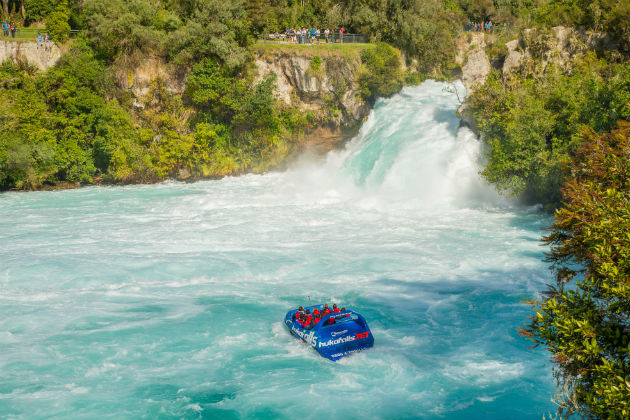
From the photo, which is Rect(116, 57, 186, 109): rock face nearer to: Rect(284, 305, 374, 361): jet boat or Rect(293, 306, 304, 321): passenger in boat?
Rect(293, 306, 304, 321): passenger in boat

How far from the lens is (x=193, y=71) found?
39.4m

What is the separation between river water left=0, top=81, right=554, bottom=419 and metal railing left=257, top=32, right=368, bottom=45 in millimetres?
12818

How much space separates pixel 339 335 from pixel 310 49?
29870mm

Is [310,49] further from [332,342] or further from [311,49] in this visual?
[332,342]

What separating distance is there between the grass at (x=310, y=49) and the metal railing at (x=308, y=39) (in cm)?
91

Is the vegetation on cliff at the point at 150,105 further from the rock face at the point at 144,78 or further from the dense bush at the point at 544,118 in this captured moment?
the dense bush at the point at 544,118

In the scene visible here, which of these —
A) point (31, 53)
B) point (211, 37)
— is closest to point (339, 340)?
point (211, 37)

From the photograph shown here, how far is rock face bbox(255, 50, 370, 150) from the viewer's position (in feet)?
135

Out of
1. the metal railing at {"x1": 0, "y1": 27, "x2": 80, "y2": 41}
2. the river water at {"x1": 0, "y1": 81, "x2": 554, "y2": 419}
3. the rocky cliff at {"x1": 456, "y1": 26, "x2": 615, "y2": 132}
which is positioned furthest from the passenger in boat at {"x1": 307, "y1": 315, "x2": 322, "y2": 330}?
the metal railing at {"x1": 0, "y1": 27, "x2": 80, "y2": 41}

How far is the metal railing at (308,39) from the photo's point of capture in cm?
4325

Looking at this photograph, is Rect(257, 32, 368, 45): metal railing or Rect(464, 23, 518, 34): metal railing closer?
Rect(257, 32, 368, 45): metal railing

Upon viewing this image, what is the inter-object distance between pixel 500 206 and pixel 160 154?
2211 centimetres

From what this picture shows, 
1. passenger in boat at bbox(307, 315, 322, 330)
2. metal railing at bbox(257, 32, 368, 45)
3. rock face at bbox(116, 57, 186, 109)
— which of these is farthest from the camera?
metal railing at bbox(257, 32, 368, 45)

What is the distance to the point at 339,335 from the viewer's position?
15992mm
